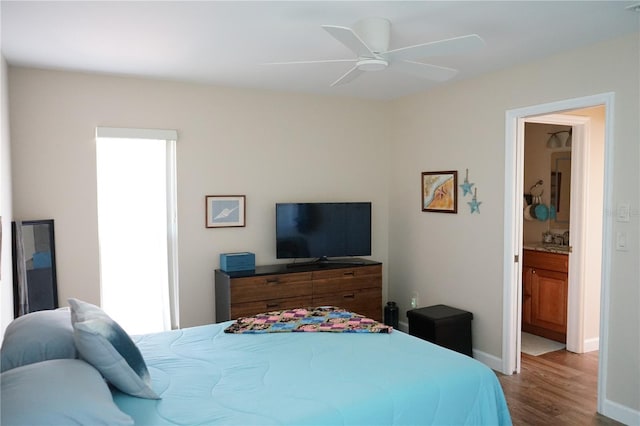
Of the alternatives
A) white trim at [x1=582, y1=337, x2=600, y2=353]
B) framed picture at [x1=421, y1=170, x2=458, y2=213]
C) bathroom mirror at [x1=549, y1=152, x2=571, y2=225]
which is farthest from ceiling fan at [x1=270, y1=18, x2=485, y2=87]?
white trim at [x1=582, y1=337, x2=600, y2=353]

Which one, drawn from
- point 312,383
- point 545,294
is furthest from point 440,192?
point 312,383

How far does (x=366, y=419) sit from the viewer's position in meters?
2.00

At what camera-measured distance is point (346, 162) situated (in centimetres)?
536

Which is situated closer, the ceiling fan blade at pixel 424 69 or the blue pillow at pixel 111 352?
the blue pillow at pixel 111 352

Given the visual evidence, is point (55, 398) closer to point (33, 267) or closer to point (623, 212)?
point (33, 267)

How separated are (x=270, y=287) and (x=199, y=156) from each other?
1.43 m

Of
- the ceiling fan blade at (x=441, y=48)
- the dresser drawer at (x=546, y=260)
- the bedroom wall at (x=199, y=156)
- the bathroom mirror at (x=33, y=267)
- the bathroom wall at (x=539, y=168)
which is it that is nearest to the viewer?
the ceiling fan blade at (x=441, y=48)

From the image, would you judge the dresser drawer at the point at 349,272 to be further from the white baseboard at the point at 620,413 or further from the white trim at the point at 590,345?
the white baseboard at the point at 620,413

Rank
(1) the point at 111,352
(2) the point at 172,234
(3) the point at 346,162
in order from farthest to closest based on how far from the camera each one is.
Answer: (3) the point at 346,162
(2) the point at 172,234
(1) the point at 111,352

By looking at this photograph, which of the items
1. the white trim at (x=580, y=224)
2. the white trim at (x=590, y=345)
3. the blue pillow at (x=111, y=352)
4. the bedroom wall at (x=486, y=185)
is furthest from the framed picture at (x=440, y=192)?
the blue pillow at (x=111, y=352)

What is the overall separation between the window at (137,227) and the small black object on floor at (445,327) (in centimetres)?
228

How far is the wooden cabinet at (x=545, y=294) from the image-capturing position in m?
4.85

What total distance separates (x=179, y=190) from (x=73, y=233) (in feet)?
3.18

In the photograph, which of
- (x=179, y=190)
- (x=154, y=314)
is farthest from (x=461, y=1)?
(x=154, y=314)
